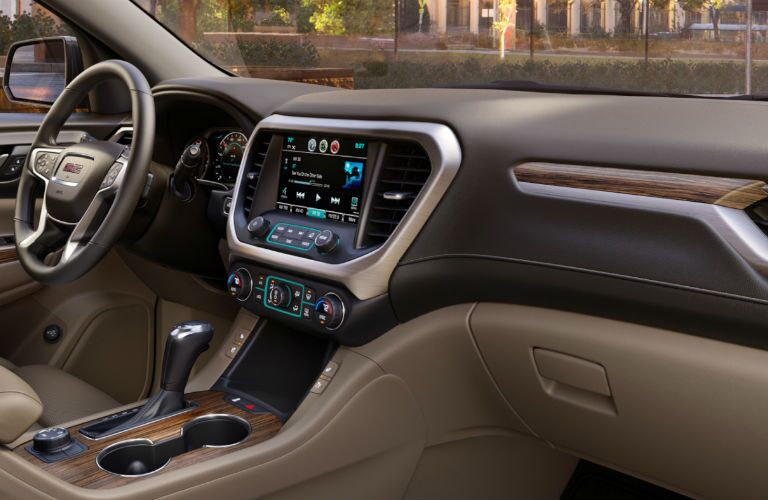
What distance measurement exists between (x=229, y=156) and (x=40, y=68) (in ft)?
3.11

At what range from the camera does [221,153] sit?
243 centimetres

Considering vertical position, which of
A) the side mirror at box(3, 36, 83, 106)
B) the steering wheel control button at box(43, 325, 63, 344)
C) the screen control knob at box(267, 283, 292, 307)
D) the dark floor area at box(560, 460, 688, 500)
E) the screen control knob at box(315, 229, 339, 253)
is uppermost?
the side mirror at box(3, 36, 83, 106)

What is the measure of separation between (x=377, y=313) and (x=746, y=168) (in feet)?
2.36

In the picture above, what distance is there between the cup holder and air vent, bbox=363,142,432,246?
47cm

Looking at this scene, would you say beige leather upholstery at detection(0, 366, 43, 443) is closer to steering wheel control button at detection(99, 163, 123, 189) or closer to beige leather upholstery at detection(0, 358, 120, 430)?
beige leather upholstery at detection(0, 358, 120, 430)

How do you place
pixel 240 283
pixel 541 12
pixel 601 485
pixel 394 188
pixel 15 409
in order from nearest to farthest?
pixel 15 409 → pixel 394 188 → pixel 240 283 → pixel 601 485 → pixel 541 12

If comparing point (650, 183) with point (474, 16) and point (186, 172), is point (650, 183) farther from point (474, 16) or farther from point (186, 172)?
point (474, 16)

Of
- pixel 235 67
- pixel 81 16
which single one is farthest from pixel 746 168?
pixel 81 16

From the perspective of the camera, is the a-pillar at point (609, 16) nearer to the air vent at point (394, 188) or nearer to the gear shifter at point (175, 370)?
the air vent at point (394, 188)

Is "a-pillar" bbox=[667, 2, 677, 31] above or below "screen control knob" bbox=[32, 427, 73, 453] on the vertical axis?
above

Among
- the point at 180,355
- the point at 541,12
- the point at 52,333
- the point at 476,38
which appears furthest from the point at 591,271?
the point at 541,12

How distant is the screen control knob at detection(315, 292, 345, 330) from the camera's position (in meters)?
1.78

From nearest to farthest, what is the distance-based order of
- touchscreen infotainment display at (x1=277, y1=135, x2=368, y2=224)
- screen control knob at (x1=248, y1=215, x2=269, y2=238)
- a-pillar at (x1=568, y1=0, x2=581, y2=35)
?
touchscreen infotainment display at (x1=277, y1=135, x2=368, y2=224) < screen control knob at (x1=248, y1=215, x2=269, y2=238) < a-pillar at (x1=568, y1=0, x2=581, y2=35)

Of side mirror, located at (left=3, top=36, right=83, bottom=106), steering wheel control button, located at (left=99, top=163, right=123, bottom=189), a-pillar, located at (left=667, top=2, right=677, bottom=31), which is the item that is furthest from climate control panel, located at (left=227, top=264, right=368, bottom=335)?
a-pillar, located at (left=667, top=2, right=677, bottom=31)
